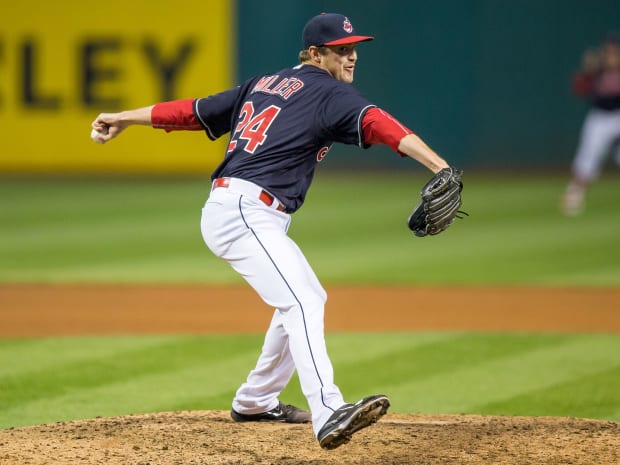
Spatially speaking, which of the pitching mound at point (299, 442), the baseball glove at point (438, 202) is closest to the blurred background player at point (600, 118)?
the pitching mound at point (299, 442)

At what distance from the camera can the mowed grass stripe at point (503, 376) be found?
6180 millimetres

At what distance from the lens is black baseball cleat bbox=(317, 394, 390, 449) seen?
4465 mm

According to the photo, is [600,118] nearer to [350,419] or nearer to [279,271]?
[279,271]

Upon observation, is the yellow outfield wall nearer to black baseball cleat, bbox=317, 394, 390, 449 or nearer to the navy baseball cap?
the navy baseball cap

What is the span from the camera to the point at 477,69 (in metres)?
18.9

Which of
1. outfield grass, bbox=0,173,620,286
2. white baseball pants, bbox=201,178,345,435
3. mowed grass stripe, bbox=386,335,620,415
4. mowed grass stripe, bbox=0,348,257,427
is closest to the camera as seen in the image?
white baseball pants, bbox=201,178,345,435

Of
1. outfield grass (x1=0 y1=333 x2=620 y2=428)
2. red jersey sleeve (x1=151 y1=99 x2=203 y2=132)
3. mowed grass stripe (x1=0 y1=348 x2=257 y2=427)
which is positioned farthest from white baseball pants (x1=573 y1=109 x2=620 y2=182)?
red jersey sleeve (x1=151 y1=99 x2=203 y2=132)

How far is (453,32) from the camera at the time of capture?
18781 millimetres

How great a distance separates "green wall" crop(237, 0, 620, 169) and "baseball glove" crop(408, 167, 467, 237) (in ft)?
47.2

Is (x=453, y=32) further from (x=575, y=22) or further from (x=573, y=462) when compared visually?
(x=573, y=462)

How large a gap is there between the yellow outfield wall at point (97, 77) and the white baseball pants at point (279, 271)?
495 inches

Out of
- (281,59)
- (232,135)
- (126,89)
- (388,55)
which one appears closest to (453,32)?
(388,55)

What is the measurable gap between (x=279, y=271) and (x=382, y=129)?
0.75 metres

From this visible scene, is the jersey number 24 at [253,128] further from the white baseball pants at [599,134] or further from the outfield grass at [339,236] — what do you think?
the white baseball pants at [599,134]
